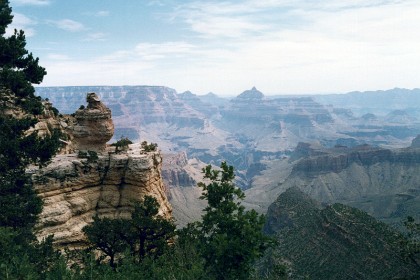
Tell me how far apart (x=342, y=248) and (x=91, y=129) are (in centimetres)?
7749

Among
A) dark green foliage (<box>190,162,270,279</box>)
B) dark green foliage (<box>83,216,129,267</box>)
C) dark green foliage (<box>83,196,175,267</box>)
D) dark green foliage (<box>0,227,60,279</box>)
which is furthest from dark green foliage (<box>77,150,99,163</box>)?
dark green foliage (<box>190,162,270,279</box>)

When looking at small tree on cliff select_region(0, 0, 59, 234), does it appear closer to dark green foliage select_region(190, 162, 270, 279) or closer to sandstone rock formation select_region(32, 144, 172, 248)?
sandstone rock formation select_region(32, 144, 172, 248)

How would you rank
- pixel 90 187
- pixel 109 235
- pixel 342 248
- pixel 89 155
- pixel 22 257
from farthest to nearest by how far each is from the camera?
pixel 342 248 → pixel 89 155 → pixel 90 187 → pixel 109 235 → pixel 22 257

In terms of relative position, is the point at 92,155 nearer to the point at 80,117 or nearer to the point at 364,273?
the point at 80,117

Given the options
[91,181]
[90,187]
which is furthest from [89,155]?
[90,187]

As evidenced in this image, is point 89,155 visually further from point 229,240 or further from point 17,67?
point 229,240

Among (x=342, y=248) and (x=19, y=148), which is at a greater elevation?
(x=19, y=148)

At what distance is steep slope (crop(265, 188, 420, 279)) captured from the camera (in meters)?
80.6

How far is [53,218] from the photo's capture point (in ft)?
149

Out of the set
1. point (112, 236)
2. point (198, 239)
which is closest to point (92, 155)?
point (112, 236)

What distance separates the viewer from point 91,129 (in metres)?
53.5

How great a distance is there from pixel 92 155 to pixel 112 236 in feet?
47.2

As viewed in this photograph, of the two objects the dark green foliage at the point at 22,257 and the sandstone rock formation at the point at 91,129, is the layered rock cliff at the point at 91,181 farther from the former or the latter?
the dark green foliage at the point at 22,257

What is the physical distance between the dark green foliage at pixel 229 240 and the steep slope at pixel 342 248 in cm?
3234
